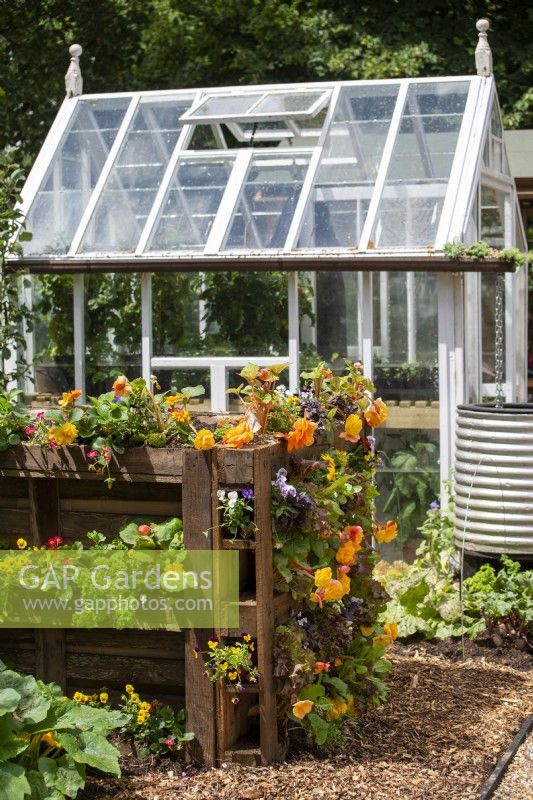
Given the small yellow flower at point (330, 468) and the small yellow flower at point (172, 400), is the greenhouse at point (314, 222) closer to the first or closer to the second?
the small yellow flower at point (330, 468)

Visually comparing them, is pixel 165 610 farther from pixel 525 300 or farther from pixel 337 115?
pixel 525 300

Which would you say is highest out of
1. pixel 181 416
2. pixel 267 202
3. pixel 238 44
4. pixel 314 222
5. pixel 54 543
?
→ pixel 238 44

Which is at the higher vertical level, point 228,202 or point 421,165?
point 421,165

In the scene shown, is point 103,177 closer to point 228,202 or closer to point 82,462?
point 228,202

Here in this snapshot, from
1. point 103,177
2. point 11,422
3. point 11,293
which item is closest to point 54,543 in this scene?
point 11,422

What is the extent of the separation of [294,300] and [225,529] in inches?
A: 160

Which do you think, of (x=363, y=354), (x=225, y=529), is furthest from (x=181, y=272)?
(x=225, y=529)

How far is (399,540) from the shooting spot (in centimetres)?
797

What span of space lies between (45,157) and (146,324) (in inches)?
69.6

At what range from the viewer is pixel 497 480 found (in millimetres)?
6164

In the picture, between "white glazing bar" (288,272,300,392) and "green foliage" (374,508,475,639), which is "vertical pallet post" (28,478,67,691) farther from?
"white glazing bar" (288,272,300,392)

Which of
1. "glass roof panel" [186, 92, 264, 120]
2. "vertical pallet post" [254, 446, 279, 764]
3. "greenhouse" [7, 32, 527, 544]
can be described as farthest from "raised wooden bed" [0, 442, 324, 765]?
"glass roof panel" [186, 92, 264, 120]

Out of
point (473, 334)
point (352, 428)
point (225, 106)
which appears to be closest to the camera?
point (352, 428)

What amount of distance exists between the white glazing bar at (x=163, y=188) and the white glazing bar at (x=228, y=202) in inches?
17.3
